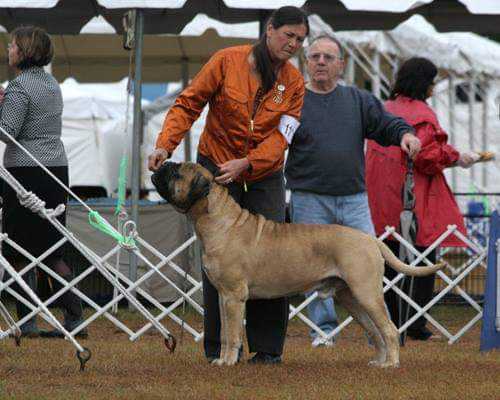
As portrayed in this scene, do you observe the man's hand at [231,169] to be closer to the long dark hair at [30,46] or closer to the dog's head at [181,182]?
the dog's head at [181,182]

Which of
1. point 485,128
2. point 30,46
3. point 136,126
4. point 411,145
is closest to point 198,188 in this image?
point 411,145

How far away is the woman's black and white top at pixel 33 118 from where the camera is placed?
6555mm

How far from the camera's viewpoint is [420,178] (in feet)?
23.3

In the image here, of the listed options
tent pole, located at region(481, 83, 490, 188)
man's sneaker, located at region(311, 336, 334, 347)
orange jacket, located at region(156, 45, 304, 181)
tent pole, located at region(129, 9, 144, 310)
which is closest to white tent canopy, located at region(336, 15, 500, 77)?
tent pole, located at region(481, 83, 490, 188)

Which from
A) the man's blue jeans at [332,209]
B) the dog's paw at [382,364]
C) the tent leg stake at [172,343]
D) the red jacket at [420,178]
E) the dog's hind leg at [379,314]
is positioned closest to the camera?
the dog's hind leg at [379,314]

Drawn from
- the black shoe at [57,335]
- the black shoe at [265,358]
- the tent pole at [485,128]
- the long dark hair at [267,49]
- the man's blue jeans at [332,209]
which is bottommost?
the tent pole at [485,128]

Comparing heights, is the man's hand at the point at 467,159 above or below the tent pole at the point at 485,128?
above

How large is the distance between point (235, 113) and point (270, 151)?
0.79 ft

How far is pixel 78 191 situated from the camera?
17078 millimetres

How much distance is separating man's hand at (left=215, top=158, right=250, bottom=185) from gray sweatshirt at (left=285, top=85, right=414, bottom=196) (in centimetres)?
137

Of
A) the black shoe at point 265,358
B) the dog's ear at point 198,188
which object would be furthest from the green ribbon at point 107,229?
the black shoe at point 265,358

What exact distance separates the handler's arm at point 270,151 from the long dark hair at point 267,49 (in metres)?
0.20

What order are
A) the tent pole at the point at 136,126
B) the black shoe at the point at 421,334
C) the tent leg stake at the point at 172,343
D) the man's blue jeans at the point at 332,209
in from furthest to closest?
the tent pole at the point at 136,126
the black shoe at the point at 421,334
the man's blue jeans at the point at 332,209
the tent leg stake at the point at 172,343

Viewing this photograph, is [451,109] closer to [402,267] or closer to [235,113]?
[402,267]
